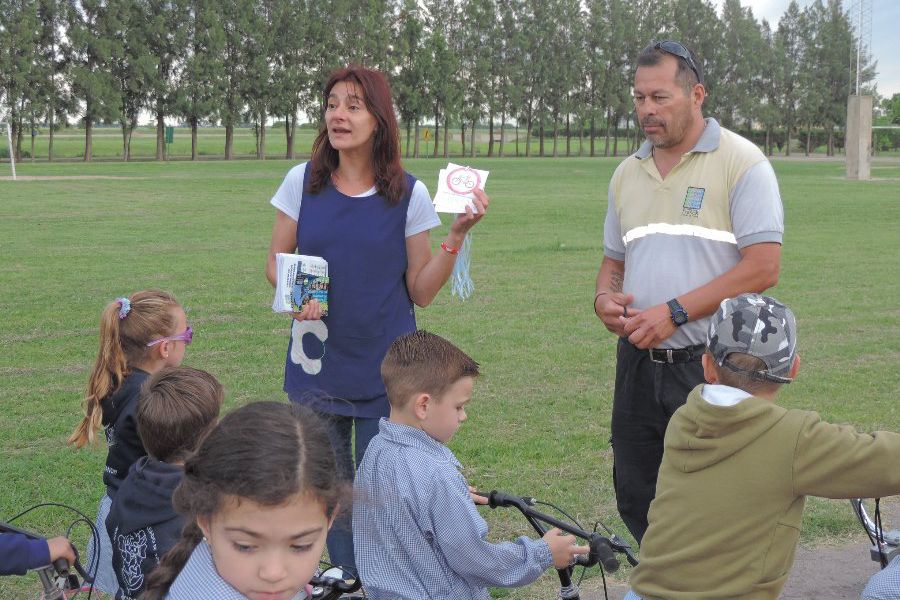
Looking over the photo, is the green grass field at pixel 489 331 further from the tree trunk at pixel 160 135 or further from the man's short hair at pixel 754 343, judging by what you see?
the tree trunk at pixel 160 135

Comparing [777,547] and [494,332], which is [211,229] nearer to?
[494,332]

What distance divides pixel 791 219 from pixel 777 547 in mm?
24119

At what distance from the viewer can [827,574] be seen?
487cm

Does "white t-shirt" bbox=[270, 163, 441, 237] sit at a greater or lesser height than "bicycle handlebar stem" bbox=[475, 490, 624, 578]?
greater

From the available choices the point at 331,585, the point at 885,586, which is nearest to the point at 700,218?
the point at 885,586

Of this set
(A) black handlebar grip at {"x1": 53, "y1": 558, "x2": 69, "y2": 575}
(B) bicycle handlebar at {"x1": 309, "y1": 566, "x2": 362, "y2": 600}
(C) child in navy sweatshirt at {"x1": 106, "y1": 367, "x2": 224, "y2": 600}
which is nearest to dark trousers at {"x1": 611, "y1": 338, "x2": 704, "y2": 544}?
(B) bicycle handlebar at {"x1": 309, "y1": 566, "x2": 362, "y2": 600}

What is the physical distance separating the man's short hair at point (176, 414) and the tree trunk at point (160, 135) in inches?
2831

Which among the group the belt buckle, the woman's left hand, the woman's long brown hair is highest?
the woman's long brown hair

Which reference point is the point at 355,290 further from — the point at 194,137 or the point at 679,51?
the point at 194,137

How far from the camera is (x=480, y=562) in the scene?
10.4ft

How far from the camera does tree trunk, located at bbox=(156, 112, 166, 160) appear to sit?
72.1 meters

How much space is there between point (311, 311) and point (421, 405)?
1.05 metres

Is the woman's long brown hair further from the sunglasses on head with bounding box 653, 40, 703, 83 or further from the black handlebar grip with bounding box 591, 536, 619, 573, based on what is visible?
the black handlebar grip with bounding box 591, 536, 619, 573

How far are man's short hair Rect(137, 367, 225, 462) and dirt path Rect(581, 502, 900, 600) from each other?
83.7 inches
